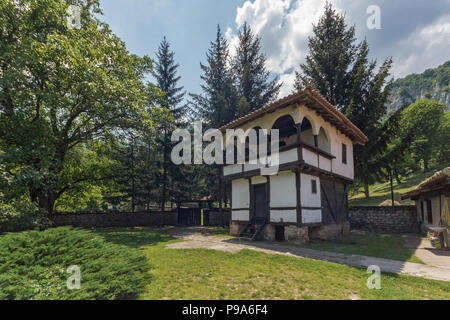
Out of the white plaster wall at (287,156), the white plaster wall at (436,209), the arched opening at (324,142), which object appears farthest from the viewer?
the arched opening at (324,142)

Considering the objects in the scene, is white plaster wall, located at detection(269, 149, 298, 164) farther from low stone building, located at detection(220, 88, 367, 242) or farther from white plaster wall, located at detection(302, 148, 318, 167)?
white plaster wall, located at detection(302, 148, 318, 167)

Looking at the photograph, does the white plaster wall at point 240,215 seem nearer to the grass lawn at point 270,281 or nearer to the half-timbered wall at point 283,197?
the half-timbered wall at point 283,197

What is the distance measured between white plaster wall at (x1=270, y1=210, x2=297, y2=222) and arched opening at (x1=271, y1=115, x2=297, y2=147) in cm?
480

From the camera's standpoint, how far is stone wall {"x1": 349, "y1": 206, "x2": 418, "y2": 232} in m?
15.9

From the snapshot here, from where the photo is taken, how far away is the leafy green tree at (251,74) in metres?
21.5

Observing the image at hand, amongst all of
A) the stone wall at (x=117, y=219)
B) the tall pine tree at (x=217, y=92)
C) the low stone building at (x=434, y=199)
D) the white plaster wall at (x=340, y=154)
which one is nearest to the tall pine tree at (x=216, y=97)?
the tall pine tree at (x=217, y=92)

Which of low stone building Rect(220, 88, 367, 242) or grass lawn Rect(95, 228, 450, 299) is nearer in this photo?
grass lawn Rect(95, 228, 450, 299)

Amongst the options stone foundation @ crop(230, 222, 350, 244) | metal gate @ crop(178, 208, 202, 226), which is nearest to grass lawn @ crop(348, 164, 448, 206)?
stone foundation @ crop(230, 222, 350, 244)

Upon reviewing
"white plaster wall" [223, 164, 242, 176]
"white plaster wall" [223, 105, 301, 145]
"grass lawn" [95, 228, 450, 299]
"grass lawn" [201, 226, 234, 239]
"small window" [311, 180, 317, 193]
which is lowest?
"grass lawn" [201, 226, 234, 239]

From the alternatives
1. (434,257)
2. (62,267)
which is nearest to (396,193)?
(434,257)

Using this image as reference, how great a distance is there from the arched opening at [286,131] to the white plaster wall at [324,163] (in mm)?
2263

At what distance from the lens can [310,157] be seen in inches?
420

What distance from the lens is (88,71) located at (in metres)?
10.4

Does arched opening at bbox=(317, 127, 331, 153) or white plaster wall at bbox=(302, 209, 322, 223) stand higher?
arched opening at bbox=(317, 127, 331, 153)
